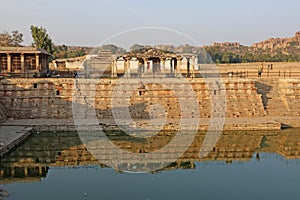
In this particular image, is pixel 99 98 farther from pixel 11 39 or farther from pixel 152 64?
pixel 11 39

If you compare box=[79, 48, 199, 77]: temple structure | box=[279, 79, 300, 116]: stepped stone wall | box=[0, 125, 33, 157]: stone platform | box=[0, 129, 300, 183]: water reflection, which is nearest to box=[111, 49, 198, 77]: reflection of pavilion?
box=[79, 48, 199, 77]: temple structure

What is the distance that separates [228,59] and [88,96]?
109 feet

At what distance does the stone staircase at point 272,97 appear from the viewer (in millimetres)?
20203

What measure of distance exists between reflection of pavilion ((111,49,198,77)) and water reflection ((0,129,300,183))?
1010 cm

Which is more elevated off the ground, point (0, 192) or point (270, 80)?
point (270, 80)

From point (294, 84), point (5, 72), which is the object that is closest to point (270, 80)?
point (294, 84)

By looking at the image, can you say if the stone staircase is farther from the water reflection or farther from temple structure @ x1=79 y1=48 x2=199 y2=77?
temple structure @ x1=79 y1=48 x2=199 y2=77

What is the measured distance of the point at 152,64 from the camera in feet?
91.1

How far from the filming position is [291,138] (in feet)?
51.6

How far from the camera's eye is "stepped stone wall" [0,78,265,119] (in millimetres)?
19141

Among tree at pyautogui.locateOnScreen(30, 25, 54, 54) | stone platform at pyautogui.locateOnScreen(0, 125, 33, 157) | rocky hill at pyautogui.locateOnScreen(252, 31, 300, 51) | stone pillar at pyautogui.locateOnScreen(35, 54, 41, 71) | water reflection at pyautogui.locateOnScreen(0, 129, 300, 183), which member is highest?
rocky hill at pyautogui.locateOnScreen(252, 31, 300, 51)

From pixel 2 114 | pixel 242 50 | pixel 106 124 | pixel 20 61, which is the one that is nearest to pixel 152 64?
pixel 20 61

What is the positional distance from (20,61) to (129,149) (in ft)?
44.3

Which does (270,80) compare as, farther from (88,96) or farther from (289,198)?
(289,198)
